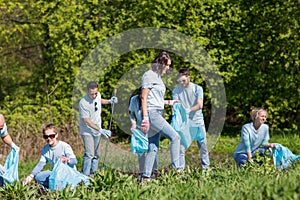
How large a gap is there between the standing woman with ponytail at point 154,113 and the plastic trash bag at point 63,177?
1.04 meters

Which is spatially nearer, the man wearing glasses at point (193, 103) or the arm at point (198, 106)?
the arm at point (198, 106)

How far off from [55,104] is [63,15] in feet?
5.83

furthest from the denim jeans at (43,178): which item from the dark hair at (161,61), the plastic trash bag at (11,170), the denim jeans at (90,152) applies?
the dark hair at (161,61)

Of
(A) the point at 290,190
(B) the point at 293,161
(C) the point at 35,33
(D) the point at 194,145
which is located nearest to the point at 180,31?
(D) the point at 194,145

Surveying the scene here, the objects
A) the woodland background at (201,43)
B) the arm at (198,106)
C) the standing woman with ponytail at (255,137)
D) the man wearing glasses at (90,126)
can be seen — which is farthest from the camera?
the woodland background at (201,43)

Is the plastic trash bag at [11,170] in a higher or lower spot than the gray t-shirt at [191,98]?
lower

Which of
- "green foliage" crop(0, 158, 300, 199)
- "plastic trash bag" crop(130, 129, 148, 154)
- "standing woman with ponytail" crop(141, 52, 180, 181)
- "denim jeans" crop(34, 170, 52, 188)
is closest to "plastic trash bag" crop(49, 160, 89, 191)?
"denim jeans" crop(34, 170, 52, 188)

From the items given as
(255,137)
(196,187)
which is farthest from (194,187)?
(255,137)

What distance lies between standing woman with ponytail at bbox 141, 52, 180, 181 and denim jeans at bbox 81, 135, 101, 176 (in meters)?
0.86

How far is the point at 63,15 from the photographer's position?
461 inches

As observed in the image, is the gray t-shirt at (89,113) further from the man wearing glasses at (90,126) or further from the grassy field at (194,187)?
the grassy field at (194,187)

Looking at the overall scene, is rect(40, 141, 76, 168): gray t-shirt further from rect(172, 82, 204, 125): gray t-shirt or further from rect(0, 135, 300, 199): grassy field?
rect(172, 82, 204, 125): gray t-shirt

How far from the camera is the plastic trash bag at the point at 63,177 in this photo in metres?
6.06

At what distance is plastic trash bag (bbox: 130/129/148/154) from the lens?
7.12 metres
